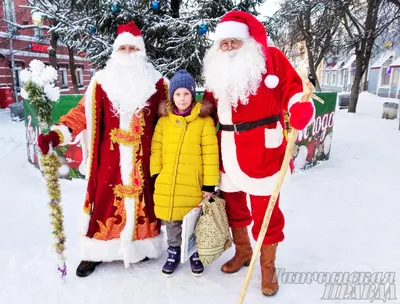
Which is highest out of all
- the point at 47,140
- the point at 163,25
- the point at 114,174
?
the point at 163,25

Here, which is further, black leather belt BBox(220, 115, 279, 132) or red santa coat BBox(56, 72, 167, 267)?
red santa coat BBox(56, 72, 167, 267)

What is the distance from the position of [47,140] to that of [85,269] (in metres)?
1.08

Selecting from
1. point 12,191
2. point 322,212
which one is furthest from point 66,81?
point 322,212

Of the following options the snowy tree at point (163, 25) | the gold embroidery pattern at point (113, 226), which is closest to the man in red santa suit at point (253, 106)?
the gold embroidery pattern at point (113, 226)

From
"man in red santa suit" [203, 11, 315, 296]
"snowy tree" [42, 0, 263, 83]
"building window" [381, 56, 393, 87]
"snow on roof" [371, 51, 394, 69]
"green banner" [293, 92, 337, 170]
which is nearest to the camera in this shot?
"man in red santa suit" [203, 11, 315, 296]

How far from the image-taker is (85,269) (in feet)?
8.63

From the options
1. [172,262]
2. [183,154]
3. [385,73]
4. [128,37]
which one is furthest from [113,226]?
[385,73]

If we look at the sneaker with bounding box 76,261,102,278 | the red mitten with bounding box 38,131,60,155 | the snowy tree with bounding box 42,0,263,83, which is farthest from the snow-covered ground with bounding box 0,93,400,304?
the snowy tree with bounding box 42,0,263,83

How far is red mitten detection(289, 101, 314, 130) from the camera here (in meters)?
1.99

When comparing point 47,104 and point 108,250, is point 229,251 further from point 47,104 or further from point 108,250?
point 47,104

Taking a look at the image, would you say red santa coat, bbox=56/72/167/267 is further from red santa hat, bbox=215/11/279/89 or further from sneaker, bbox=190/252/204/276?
red santa hat, bbox=215/11/279/89

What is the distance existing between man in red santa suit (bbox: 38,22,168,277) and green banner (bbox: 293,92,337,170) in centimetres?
331

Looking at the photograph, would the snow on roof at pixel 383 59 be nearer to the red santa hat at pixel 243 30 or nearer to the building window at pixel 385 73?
the building window at pixel 385 73

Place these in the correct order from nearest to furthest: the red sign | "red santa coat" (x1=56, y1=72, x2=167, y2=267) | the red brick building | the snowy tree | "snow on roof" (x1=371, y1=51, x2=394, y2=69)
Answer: "red santa coat" (x1=56, y1=72, x2=167, y2=267), the snowy tree, the red brick building, the red sign, "snow on roof" (x1=371, y1=51, x2=394, y2=69)
